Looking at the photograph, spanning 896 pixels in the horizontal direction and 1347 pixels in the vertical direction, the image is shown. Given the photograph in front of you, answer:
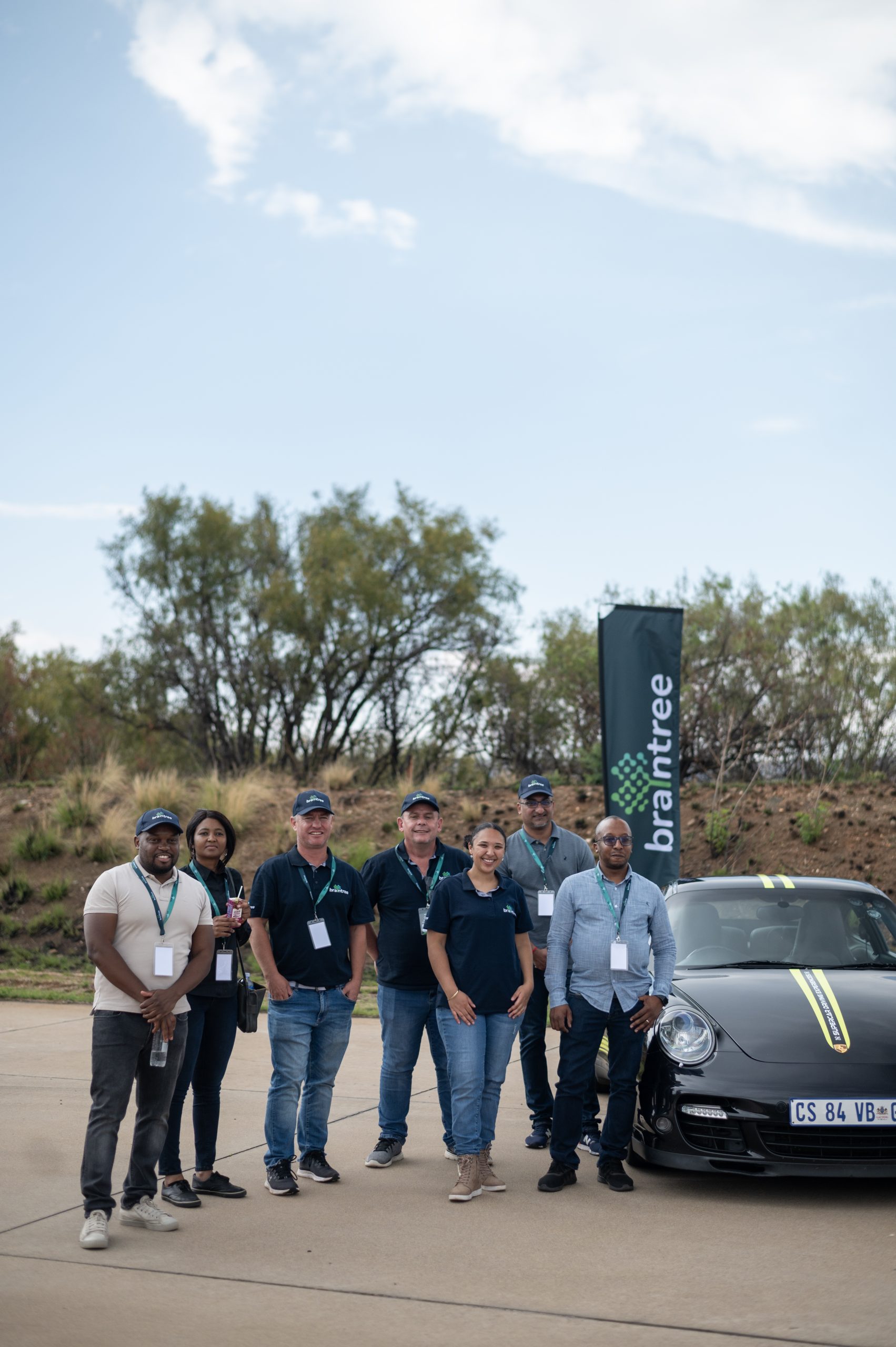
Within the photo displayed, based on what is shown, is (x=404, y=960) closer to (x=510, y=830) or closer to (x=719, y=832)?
(x=719, y=832)

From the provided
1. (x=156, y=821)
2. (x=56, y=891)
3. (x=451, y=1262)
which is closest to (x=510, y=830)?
(x=56, y=891)

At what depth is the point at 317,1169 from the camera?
629cm

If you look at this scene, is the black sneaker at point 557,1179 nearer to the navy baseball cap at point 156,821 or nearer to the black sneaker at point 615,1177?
the black sneaker at point 615,1177

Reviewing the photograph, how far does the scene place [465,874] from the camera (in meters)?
6.37

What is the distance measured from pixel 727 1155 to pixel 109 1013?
282cm

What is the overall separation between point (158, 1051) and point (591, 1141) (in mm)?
2654

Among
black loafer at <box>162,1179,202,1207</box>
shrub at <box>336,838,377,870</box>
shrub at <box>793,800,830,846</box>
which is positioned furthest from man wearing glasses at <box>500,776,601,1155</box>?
shrub at <box>793,800,830,846</box>

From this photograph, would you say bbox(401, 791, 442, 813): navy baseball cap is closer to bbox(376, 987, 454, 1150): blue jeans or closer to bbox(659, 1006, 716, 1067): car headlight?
bbox(376, 987, 454, 1150): blue jeans

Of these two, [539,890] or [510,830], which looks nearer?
[539,890]

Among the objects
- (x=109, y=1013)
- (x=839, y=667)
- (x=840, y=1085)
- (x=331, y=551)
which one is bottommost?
(x=840, y=1085)

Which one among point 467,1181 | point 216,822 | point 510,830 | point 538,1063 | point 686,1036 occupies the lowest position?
point 467,1181

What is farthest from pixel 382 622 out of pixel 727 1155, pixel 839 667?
pixel 727 1155

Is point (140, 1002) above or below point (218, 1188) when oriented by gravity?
above

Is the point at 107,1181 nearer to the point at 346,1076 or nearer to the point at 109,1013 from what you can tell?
the point at 109,1013
